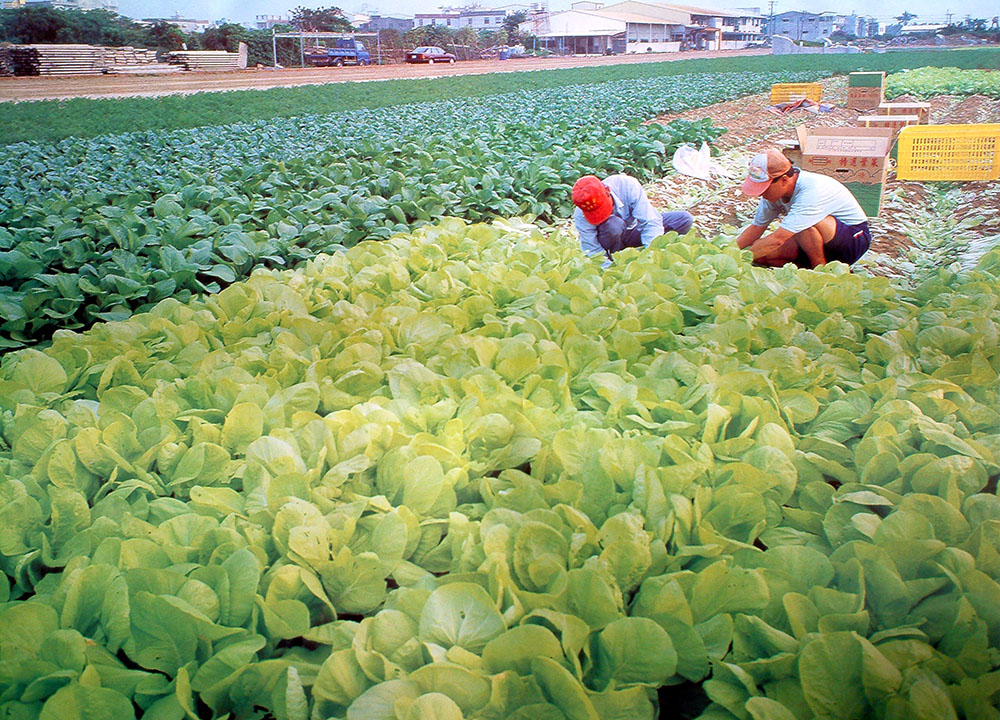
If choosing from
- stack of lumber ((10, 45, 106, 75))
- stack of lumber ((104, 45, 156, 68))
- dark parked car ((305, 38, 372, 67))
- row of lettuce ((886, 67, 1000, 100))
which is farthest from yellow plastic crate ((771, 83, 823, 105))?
stack of lumber ((10, 45, 106, 75))

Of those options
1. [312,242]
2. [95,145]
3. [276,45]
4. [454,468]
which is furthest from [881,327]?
[95,145]

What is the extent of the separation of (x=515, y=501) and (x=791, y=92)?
2768 millimetres

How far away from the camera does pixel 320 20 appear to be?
2311 mm

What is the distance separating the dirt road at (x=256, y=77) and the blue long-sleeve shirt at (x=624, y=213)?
1.15 m

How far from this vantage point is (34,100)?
8.20ft

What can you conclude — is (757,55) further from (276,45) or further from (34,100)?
(34,100)

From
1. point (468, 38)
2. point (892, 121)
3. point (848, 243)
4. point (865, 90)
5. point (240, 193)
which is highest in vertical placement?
point (468, 38)

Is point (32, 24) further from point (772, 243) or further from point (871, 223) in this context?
point (871, 223)

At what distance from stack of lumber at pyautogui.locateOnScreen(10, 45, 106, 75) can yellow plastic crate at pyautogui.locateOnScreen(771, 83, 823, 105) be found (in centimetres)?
253

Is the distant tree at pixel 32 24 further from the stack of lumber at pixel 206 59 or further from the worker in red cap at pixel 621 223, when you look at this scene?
the worker in red cap at pixel 621 223

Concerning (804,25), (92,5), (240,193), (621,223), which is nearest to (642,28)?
(804,25)

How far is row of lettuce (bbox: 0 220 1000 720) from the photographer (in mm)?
930

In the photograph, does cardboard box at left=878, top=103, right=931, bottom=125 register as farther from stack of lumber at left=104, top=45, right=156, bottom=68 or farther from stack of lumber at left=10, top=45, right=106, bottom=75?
stack of lumber at left=10, top=45, right=106, bottom=75

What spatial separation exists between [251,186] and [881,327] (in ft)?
9.61
